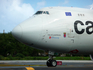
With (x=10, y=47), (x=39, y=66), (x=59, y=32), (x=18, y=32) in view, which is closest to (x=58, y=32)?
(x=59, y=32)

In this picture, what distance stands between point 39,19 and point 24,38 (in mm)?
2157

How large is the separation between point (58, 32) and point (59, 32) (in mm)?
88

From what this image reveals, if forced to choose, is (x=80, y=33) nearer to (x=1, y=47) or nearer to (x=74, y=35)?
(x=74, y=35)

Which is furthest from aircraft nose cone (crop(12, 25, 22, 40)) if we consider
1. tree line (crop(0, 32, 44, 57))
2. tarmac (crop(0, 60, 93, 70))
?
tree line (crop(0, 32, 44, 57))

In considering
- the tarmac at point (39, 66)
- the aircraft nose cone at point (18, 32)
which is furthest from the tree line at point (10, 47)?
the aircraft nose cone at point (18, 32)

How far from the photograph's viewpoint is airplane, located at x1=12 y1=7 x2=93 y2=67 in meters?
12.2

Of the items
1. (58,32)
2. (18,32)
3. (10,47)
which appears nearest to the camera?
(18,32)

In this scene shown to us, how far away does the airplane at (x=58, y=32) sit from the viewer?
39.9 ft

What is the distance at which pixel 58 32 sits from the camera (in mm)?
12609

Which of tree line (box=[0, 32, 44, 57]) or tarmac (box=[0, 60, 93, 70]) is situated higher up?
tree line (box=[0, 32, 44, 57])

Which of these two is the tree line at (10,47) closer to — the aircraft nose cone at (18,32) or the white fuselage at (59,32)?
the white fuselage at (59,32)

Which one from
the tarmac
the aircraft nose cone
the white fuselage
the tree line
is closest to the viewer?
the tarmac

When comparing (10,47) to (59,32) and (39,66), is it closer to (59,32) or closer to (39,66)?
(39,66)

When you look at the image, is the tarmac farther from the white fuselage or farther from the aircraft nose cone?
the aircraft nose cone
